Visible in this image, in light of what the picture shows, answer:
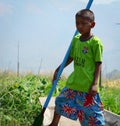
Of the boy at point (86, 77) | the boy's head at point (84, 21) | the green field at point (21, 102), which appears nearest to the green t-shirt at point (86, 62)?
the boy at point (86, 77)

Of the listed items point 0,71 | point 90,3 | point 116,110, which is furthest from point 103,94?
point 90,3

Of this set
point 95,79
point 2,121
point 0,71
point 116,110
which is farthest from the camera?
point 0,71

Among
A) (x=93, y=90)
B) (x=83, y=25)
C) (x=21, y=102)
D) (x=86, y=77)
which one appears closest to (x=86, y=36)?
(x=83, y=25)

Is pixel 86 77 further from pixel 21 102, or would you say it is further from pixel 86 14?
pixel 21 102

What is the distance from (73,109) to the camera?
4219 millimetres

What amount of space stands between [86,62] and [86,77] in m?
0.13

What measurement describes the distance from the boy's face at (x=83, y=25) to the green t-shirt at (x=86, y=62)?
9cm

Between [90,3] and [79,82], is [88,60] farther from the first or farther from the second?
[90,3]

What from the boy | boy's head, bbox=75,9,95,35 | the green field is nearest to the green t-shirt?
the boy

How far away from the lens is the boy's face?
4.09 meters

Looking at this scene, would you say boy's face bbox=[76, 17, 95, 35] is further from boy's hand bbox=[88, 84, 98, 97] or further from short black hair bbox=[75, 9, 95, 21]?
boy's hand bbox=[88, 84, 98, 97]

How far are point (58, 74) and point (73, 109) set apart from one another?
1.38ft

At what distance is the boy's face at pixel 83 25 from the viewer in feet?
13.4

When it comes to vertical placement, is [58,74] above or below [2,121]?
above
